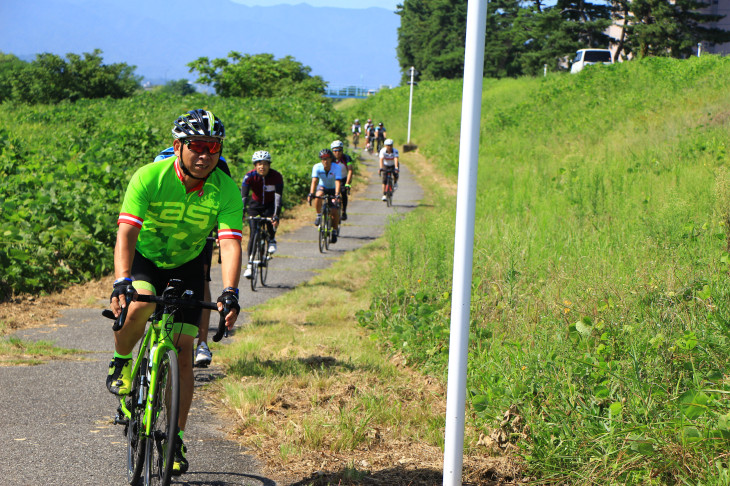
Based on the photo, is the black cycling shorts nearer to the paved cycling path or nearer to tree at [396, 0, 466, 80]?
the paved cycling path

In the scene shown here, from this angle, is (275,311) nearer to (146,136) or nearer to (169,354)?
(169,354)

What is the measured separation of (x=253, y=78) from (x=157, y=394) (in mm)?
63284

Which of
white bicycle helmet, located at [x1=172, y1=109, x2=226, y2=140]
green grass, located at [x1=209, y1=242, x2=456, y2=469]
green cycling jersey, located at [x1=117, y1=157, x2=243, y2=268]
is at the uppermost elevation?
white bicycle helmet, located at [x1=172, y1=109, x2=226, y2=140]

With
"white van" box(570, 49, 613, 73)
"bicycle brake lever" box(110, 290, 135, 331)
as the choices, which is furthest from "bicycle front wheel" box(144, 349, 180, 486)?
"white van" box(570, 49, 613, 73)

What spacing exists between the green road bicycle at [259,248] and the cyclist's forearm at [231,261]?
7.45 metres

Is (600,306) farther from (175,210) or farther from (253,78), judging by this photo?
(253,78)

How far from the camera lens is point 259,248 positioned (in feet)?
39.5

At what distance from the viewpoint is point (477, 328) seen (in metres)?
6.62

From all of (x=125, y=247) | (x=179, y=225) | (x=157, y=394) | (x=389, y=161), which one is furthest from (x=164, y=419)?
(x=389, y=161)

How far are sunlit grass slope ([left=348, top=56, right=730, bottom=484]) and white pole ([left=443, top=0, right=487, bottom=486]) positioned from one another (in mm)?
920

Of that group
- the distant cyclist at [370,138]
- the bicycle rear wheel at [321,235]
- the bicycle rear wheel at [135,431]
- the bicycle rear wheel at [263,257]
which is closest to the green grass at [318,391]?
the bicycle rear wheel at [135,431]

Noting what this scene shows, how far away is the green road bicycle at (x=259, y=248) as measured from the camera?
1184 centimetres

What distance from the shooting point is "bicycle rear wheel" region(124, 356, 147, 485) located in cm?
401

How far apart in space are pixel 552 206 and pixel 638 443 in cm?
903
